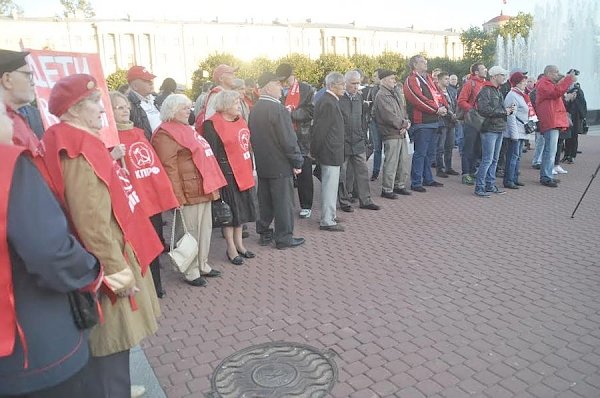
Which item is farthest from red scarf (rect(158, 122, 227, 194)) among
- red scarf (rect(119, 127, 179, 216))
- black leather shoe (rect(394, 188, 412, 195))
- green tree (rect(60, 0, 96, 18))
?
green tree (rect(60, 0, 96, 18))

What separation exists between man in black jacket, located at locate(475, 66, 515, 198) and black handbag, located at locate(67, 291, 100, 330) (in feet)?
24.8

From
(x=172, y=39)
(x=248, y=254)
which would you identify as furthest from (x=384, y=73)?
(x=172, y=39)

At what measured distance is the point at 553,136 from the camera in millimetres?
9109

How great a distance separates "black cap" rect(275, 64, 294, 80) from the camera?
A: 676 cm

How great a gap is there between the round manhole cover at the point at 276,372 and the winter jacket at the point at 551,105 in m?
7.31

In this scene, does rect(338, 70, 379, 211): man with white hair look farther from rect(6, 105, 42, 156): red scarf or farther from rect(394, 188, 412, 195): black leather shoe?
rect(6, 105, 42, 156): red scarf

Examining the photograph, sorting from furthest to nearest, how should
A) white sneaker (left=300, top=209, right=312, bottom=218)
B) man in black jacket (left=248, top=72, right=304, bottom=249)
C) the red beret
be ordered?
white sneaker (left=300, top=209, right=312, bottom=218)
man in black jacket (left=248, top=72, right=304, bottom=249)
the red beret

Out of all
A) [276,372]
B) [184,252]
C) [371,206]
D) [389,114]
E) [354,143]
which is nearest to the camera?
[276,372]

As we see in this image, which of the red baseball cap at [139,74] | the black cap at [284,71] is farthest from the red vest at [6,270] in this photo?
the black cap at [284,71]

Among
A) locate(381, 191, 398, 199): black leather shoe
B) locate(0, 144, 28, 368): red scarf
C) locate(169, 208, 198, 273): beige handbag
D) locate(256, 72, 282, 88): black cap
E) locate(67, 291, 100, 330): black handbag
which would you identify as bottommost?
locate(381, 191, 398, 199): black leather shoe

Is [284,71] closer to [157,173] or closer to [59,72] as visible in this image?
[157,173]

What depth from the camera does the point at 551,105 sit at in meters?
9.05

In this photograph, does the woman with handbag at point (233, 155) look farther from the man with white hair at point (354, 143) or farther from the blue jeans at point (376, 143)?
the blue jeans at point (376, 143)

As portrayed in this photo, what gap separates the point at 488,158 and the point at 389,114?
6.12ft
